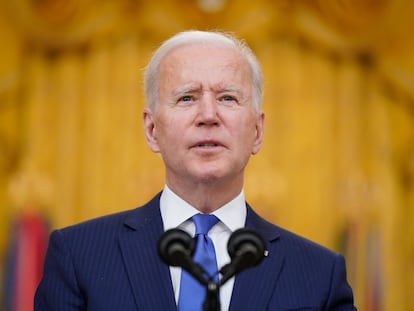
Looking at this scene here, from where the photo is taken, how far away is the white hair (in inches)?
95.9

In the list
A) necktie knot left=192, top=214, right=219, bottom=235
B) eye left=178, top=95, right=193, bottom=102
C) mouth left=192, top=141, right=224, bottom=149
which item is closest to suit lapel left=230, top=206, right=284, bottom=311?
necktie knot left=192, top=214, right=219, bottom=235

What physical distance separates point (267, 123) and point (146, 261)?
289 centimetres

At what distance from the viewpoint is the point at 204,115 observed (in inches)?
90.4

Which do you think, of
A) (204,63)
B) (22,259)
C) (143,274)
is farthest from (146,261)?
(22,259)

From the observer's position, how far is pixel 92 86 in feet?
17.1

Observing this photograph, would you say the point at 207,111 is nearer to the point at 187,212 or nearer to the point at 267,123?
the point at 187,212

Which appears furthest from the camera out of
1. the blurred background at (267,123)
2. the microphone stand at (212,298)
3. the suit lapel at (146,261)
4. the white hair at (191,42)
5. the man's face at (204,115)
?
the blurred background at (267,123)

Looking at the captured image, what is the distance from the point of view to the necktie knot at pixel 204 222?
91.7 inches

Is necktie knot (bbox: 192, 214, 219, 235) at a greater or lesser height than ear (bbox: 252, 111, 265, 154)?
lesser

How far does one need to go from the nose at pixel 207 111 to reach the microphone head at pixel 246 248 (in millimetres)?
431

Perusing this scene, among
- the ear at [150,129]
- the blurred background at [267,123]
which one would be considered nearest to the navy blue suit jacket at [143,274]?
the ear at [150,129]

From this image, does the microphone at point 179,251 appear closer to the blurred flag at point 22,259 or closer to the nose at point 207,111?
the nose at point 207,111

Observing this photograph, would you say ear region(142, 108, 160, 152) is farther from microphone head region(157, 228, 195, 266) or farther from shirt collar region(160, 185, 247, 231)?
microphone head region(157, 228, 195, 266)

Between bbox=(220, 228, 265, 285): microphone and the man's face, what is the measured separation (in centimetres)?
41
